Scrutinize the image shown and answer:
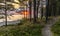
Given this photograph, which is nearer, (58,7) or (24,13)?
(24,13)

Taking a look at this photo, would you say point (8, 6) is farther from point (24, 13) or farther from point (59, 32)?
point (24, 13)

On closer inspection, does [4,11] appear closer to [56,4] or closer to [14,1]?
[14,1]

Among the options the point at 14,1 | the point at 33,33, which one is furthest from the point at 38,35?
the point at 14,1

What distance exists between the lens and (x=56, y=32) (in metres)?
15.1

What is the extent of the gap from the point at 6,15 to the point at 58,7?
16.4 meters

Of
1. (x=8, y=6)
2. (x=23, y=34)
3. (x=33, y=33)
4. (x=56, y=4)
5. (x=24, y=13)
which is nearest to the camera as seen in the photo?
(x=23, y=34)

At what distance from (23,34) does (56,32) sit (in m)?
2.95

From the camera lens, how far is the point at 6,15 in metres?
17.4

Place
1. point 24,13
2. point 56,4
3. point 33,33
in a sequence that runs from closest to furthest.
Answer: point 33,33 → point 24,13 → point 56,4

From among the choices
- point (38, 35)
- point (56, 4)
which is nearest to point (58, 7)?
point (56, 4)

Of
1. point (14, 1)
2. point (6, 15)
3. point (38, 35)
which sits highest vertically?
point (14, 1)

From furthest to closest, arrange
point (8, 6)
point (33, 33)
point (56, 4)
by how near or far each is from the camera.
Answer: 1. point (56, 4)
2. point (8, 6)
3. point (33, 33)

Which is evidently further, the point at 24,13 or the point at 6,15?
the point at 24,13

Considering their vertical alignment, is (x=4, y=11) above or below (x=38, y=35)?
above
